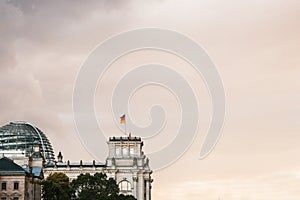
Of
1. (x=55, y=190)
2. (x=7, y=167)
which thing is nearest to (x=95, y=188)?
(x=55, y=190)

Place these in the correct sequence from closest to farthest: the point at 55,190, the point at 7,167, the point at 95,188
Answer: the point at 7,167 → the point at 95,188 → the point at 55,190

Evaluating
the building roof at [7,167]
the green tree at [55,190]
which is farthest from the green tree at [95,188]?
the building roof at [7,167]

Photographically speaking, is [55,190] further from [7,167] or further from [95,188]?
[7,167]

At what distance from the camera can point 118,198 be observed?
5920 inches

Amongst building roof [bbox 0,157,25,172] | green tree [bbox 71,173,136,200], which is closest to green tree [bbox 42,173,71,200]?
green tree [bbox 71,173,136,200]

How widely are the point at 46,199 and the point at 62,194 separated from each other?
4.53 meters

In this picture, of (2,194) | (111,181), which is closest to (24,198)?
(2,194)

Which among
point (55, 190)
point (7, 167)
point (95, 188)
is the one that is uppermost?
point (7, 167)

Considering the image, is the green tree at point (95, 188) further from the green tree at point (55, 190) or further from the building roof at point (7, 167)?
the building roof at point (7, 167)

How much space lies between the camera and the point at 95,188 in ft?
485

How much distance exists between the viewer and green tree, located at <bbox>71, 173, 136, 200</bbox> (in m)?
146

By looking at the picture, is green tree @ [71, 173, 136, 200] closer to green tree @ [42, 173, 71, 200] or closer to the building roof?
green tree @ [42, 173, 71, 200]

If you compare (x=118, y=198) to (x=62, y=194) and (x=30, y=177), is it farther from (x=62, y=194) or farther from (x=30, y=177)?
(x=30, y=177)

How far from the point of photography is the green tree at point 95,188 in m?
146
